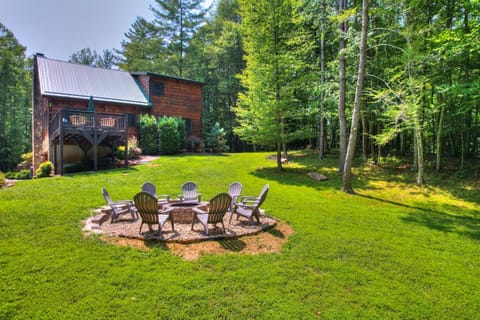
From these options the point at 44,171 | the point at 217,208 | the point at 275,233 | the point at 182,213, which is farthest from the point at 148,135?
the point at 275,233

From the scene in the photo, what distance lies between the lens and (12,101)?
29891 millimetres

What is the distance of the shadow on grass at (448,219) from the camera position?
6.11 m

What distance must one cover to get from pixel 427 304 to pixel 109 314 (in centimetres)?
373

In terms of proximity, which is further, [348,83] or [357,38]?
[348,83]

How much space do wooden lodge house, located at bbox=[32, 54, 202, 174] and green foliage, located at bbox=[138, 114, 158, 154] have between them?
946 mm

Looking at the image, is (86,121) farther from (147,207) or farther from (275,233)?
(275,233)

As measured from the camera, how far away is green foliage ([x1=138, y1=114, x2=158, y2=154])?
16859mm

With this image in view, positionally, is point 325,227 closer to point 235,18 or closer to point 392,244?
point 392,244

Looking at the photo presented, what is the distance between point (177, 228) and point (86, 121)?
9.54 metres

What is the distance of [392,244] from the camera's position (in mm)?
5047

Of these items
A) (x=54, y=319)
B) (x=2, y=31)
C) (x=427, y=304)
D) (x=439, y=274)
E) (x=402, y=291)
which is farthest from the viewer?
(x=2, y=31)

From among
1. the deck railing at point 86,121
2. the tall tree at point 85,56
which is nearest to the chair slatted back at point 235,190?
the deck railing at point 86,121

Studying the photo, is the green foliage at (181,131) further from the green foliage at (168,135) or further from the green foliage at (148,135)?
the green foliage at (148,135)

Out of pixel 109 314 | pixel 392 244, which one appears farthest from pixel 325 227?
pixel 109 314
